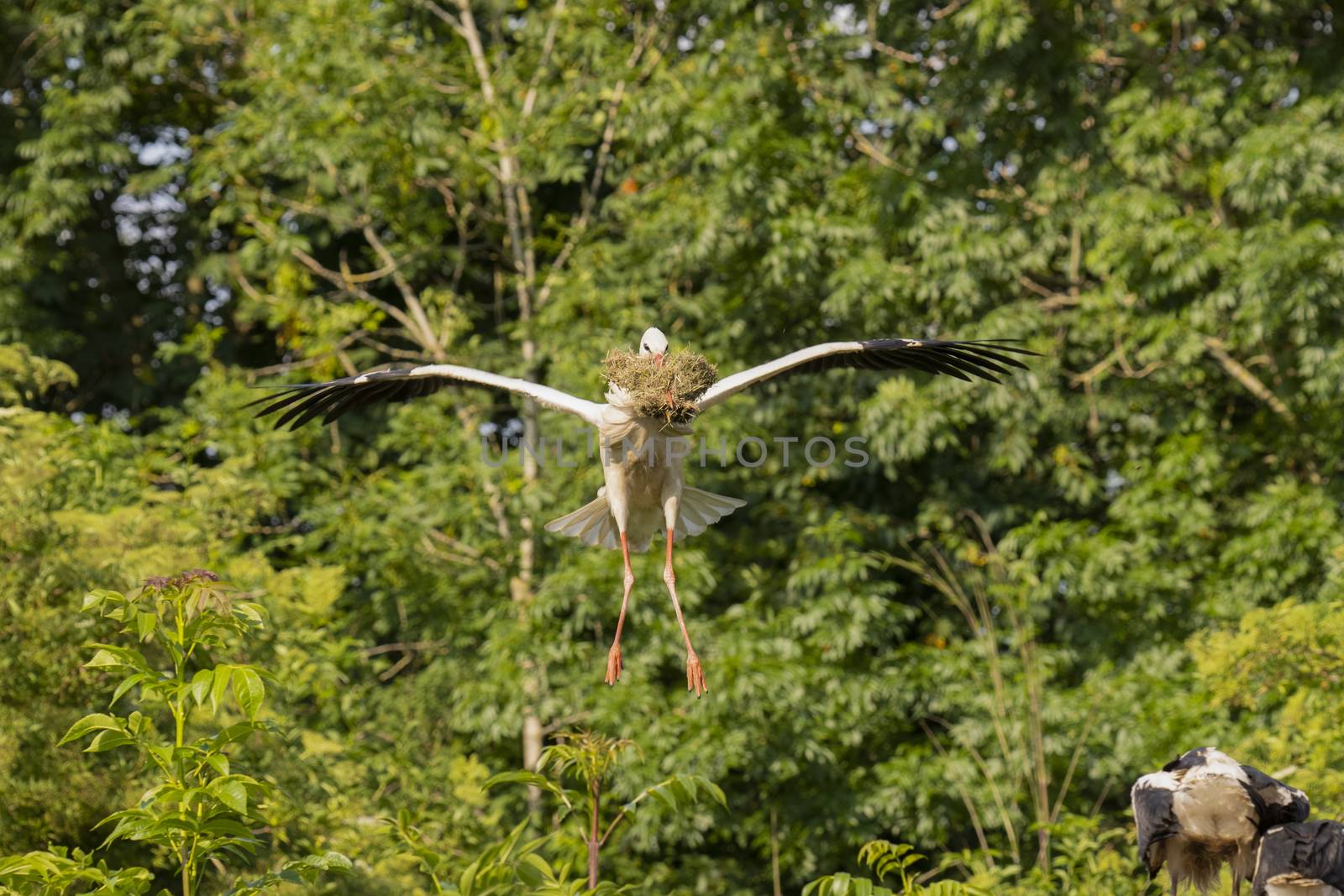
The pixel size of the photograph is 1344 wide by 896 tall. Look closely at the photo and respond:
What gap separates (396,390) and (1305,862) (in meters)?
3.83

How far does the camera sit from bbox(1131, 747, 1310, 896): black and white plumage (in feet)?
11.1

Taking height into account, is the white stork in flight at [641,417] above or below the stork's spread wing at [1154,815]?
above

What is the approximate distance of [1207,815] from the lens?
134 inches

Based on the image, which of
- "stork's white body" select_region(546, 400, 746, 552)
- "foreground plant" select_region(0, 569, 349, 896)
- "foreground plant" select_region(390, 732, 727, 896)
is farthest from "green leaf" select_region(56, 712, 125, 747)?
"stork's white body" select_region(546, 400, 746, 552)

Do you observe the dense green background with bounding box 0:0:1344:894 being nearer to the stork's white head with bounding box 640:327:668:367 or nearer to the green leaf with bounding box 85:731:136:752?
the stork's white head with bounding box 640:327:668:367

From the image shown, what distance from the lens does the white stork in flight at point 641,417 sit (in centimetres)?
482

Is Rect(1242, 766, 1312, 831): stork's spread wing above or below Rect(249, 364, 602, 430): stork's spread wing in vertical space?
below

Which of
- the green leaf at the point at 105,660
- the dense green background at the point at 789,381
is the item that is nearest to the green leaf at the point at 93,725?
the green leaf at the point at 105,660

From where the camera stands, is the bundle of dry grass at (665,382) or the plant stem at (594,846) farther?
the bundle of dry grass at (665,382)

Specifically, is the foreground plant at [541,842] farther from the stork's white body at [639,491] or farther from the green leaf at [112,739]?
the stork's white body at [639,491]

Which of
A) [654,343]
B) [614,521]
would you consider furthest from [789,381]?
[654,343]

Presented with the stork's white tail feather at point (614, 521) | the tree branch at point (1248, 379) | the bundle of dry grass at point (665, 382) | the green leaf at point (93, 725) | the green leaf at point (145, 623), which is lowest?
the green leaf at point (93, 725)

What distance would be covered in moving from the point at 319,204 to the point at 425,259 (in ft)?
2.72

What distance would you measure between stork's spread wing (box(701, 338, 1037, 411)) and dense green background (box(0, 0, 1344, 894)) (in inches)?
88.4
